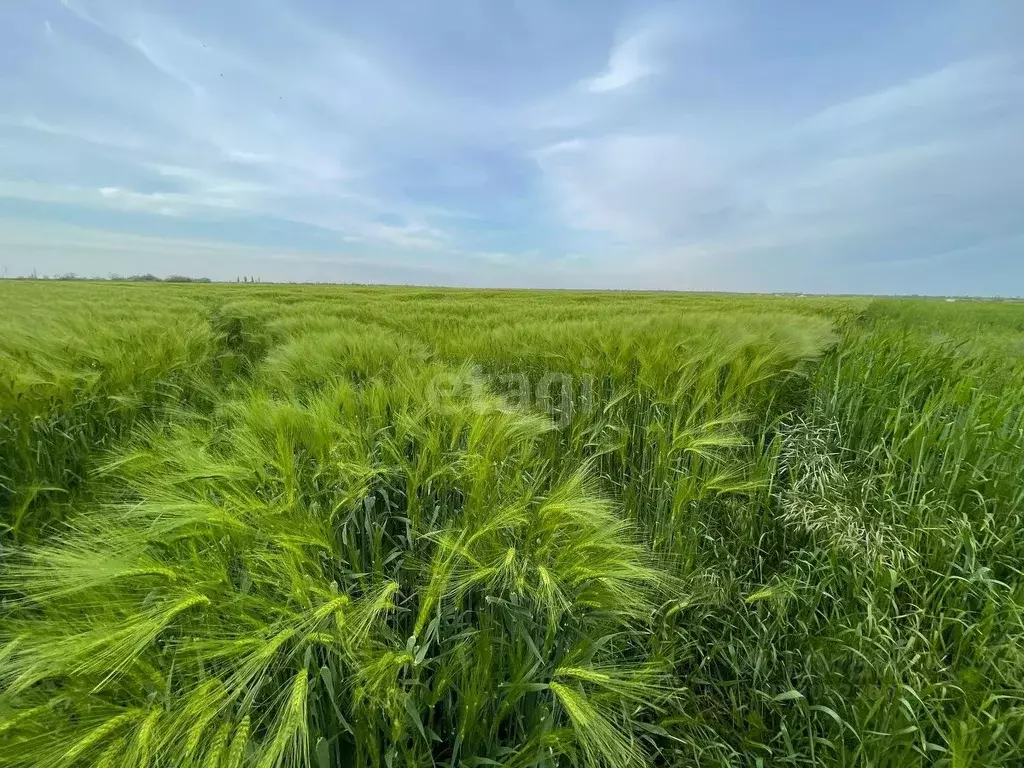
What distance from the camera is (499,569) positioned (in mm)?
1053

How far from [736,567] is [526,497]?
1.37 m

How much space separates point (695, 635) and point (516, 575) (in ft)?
3.93

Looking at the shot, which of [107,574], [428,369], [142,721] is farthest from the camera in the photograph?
[428,369]

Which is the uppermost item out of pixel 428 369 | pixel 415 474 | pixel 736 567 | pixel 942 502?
pixel 428 369

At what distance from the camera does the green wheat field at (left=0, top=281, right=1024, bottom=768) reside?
0.87 meters

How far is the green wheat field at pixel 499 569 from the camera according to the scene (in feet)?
2.86

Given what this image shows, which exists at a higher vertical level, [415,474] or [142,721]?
[415,474]

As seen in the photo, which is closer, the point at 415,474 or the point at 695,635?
the point at 415,474

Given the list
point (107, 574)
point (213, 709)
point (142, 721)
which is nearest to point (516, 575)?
point (213, 709)

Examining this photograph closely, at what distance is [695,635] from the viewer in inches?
70.7

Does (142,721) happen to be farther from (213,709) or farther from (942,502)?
(942,502)

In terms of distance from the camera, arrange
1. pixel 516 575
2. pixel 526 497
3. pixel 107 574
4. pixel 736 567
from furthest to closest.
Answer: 1. pixel 736 567
2. pixel 526 497
3. pixel 516 575
4. pixel 107 574

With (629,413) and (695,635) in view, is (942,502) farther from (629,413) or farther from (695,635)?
(629,413)

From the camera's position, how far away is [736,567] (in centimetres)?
201
